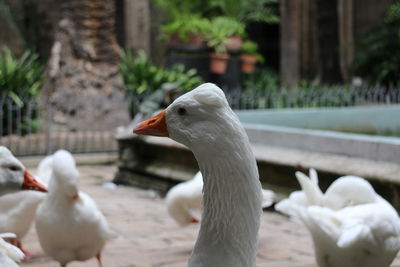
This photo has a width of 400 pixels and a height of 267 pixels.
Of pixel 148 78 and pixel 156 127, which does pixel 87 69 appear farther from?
pixel 156 127

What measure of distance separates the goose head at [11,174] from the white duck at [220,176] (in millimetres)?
1149

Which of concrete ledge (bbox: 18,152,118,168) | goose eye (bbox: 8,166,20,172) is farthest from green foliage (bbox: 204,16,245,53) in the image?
goose eye (bbox: 8,166,20,172)

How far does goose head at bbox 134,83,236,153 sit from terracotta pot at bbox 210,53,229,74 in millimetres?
11836

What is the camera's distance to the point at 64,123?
39.0 feet

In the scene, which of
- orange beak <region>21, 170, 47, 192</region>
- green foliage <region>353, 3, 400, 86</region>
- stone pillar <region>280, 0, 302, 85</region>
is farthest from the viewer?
stone pillar <region>280, 0, 302, 85</region>

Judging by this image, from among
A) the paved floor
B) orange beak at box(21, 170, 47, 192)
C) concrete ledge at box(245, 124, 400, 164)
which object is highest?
orange beak at box(21, 170, 47, 192)

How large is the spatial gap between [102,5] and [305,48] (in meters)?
9.27

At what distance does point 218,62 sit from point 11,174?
1106cm

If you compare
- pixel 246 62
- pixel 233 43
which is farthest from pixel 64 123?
pixel 246 62

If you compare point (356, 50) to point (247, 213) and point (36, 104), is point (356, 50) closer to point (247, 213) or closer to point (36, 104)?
point (36, 104)

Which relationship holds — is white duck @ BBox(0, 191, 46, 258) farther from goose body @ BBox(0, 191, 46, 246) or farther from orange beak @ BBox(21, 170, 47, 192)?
orange beak @ BBox(21, 170, 47, 192)

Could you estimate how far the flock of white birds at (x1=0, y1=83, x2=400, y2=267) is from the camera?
2.01 m

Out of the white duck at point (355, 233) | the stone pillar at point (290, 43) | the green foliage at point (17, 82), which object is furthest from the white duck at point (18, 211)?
the stone pillar at point (290, 43)

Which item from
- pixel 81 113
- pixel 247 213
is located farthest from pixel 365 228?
pixel 81 113
